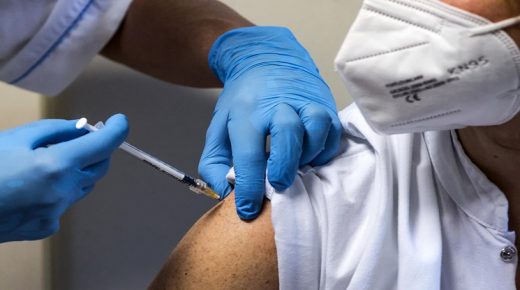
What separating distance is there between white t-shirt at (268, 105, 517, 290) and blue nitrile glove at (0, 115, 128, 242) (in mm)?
294

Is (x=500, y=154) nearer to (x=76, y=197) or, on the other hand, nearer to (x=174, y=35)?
(x=76, y=197)

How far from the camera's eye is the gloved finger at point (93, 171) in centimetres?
91

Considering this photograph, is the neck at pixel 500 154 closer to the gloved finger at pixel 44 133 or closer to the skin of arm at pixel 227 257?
the skin of arm at pixel 227 257

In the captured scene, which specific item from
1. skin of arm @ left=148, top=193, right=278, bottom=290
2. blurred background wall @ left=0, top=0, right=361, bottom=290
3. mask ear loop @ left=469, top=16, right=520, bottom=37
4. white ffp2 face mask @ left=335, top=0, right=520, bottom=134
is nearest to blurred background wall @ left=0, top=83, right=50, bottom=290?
blurred background wall @ left=0, top=0, right=361, bottom=290

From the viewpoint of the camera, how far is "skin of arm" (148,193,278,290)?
2.59ft

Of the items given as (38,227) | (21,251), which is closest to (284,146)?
(38,227)

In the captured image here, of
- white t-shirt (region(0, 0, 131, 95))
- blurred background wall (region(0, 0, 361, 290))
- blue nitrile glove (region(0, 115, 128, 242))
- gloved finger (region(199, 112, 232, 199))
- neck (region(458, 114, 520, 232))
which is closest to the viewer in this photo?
neck (region(458, 114, 520, 232))

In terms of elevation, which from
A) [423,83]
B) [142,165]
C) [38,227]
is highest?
[423,83]

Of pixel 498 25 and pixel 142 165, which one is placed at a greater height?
pixel 498 25

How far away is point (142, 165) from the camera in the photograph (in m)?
1.46

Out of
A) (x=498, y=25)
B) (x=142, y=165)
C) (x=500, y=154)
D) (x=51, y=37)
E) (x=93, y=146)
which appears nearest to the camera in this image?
(x=498, y=25)

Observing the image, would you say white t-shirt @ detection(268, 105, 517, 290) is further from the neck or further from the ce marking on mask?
the ce marking on mask

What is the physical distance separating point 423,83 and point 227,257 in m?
0.35

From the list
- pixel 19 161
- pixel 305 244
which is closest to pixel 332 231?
pixel 305 244
